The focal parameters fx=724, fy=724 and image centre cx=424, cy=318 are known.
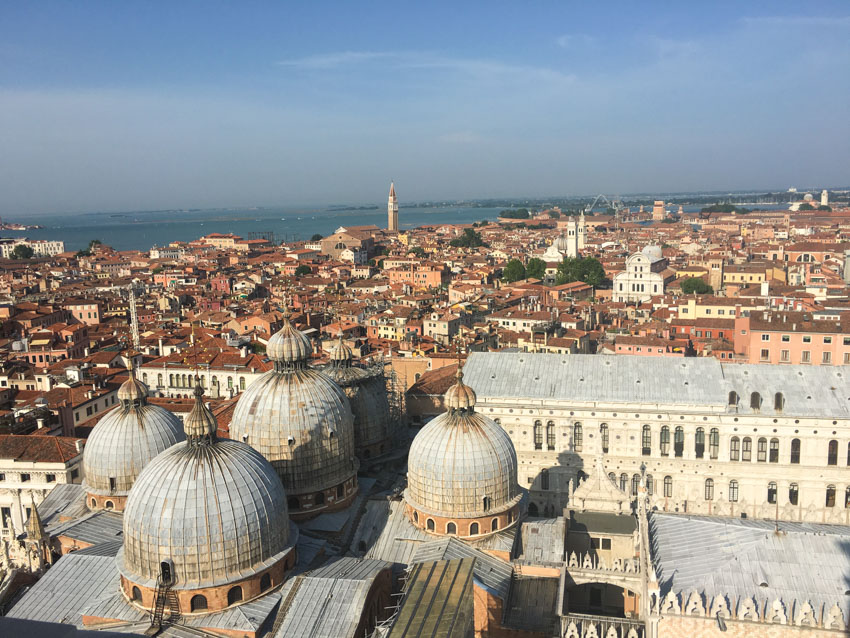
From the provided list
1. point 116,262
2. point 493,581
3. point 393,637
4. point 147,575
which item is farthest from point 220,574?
point 116,262

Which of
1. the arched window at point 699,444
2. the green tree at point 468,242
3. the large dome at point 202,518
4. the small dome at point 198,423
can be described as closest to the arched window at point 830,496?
the arched window at point 699,444

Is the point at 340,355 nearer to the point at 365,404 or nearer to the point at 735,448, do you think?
the point at 365,404

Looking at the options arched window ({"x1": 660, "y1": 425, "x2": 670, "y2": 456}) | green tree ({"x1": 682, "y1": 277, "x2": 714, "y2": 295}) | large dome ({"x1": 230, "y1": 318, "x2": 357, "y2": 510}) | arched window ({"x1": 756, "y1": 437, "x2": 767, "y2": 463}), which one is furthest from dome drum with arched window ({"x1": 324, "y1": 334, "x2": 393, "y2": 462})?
green tree ({"x1": 682, "y1": 277, "x2": 714, "y2": 295})

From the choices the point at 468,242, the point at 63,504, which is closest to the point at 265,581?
the point at 63,504

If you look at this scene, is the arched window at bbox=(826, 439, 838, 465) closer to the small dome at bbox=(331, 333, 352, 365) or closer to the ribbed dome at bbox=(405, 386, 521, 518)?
the ribbed dome at bbox=(405, 386, 521, 518)

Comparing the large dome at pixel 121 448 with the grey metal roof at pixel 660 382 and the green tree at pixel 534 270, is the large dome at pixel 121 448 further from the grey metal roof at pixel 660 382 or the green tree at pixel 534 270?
Result: the green tree at pixel 534 270

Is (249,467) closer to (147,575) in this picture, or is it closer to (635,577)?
(147,575)
